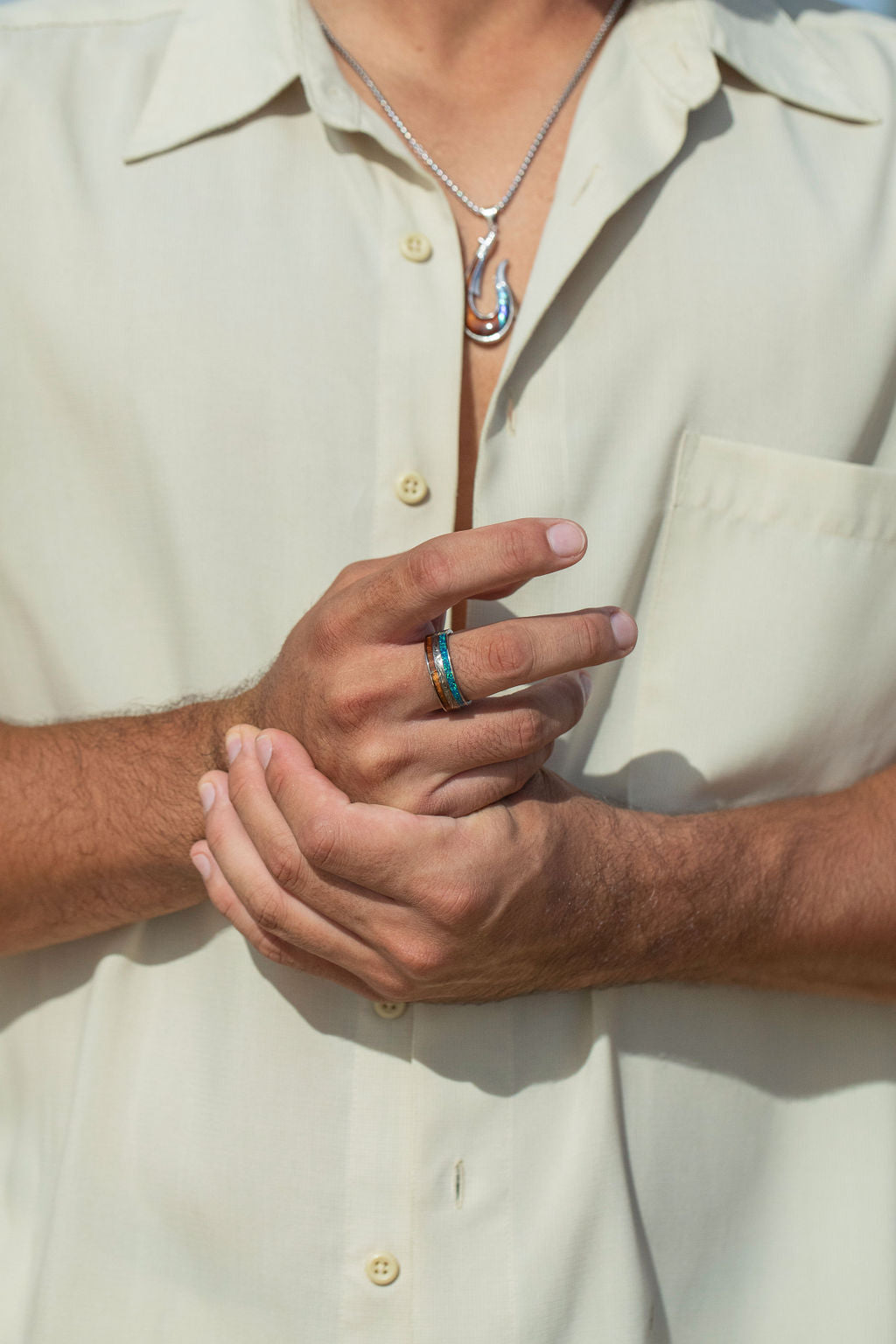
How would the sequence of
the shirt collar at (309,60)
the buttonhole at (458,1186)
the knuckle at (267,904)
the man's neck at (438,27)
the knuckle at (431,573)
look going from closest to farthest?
the knuckle at (431,573) → the knuckle at (267,904) → the buttonhole at (458,1186) → the shirt collar at (309,60) → the man's neck at (438,27)

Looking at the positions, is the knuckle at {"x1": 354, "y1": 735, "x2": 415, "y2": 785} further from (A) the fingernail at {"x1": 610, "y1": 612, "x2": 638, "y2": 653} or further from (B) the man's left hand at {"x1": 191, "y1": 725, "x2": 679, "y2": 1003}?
(A) the fingernail at {"x1": 610, "y1": 612, "x2": 638, "y2": 653}

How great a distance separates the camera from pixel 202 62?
131cm

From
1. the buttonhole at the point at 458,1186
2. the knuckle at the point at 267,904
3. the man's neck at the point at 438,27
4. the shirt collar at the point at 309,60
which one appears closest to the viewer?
the knuckle at the point at 267,904

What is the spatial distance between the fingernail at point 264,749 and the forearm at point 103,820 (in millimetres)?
116

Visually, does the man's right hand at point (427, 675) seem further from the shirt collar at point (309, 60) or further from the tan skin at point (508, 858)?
the shirt collar at point (309, 60)

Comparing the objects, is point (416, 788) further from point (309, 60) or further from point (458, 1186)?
point (309, 60)

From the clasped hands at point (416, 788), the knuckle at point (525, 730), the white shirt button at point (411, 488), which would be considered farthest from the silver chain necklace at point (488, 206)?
the knuckle at point (525, 730)

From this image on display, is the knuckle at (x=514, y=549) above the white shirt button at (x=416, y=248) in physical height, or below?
below

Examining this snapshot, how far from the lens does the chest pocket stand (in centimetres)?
129

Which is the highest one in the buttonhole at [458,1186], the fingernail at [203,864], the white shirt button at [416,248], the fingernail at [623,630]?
the white shirt button at [416,248]

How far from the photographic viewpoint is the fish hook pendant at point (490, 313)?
1280 mm

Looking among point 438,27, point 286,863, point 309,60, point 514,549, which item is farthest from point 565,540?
point 438,27

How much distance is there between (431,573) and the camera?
3.10 feet

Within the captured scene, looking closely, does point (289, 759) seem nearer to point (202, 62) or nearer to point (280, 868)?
point (280, 868)
